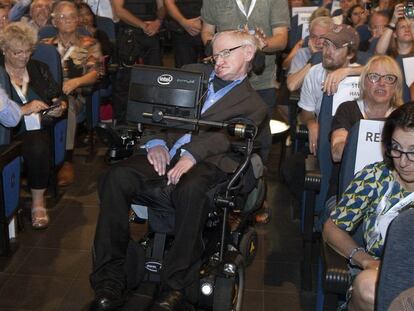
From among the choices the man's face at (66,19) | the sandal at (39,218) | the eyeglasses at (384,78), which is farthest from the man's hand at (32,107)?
the eyeglasses at (384,78)

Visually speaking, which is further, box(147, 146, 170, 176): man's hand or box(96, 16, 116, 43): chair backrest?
box(96, 16, 116, 43): chair backrest

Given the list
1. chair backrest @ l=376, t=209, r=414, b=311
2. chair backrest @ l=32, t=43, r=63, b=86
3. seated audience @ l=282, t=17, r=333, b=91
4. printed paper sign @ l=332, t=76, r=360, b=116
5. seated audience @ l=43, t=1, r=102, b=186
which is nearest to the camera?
chair backrest @ l=376, t=209, r=414, b=311

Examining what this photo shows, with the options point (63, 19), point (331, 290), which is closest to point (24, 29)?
point (63, 19)

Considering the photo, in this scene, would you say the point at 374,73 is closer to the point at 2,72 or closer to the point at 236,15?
the point at 236,15

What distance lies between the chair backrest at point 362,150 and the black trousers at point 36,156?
1865 millimetres

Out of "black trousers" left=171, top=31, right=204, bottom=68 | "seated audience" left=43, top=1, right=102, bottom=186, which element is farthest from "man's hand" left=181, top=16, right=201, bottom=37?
"seated audience" left=43, top=1, right=102, bottom=186

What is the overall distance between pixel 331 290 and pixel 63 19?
3332 millimetres

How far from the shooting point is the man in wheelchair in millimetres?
2686

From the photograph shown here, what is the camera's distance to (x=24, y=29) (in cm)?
391

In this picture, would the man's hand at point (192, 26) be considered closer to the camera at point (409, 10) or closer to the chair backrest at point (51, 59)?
the chair backrest at point (51, 59)

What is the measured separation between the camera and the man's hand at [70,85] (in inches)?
186

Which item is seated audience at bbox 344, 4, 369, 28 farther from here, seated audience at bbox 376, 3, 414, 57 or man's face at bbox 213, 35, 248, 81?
man's face at bbox 213, 35, 248, 81

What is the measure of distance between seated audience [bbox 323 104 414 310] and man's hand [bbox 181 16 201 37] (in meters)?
2.80

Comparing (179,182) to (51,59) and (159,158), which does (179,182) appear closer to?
(159,158)
